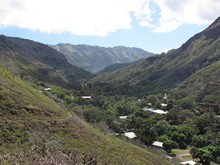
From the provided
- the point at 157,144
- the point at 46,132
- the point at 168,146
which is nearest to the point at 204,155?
the point at 168,146

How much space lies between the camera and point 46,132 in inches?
1804

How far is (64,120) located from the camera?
5266cm

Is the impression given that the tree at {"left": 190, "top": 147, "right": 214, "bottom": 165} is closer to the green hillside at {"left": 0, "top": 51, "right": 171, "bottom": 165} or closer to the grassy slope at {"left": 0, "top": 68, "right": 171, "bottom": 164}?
the green hillside at {"left": 0, "top": 51, "right": 171, "bottom": 165}

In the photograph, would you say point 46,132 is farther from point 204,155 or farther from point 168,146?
point 168,146

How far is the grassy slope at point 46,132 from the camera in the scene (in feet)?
139

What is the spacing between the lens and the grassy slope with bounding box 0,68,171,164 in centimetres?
4225

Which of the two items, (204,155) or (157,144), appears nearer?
(204,155)

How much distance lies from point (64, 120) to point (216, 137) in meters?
33.2

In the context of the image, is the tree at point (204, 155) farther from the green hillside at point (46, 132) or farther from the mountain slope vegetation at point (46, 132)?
the mountain slope vegetation at point (46, 132)

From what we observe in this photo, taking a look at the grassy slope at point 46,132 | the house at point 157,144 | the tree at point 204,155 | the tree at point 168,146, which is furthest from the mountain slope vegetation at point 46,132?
the house at point 157,144

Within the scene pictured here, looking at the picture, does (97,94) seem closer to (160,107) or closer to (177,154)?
(160,107)

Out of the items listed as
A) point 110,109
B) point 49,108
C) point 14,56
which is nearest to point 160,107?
point 110,109

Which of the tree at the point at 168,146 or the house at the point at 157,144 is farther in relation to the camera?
the house at the point at 157,144

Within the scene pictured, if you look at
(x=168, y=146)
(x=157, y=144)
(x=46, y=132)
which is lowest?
(x=157, y=144)
